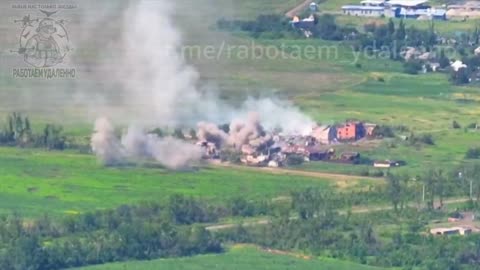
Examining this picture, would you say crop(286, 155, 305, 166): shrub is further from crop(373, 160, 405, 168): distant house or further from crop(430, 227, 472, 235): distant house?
crop(430, 227, 472, 235): distant house

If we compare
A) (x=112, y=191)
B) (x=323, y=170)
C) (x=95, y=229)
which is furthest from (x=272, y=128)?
(x=95, y=229)

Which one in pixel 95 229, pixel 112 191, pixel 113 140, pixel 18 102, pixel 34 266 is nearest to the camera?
pixel 34 266

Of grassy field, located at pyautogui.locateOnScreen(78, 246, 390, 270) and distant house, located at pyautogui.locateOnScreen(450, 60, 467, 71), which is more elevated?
distant house, located at pyautogui.locateOnScreen(450, 60, 467, 71)

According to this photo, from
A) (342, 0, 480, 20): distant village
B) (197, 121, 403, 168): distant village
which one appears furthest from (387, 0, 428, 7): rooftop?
(197, 121, 403, 168): distant village

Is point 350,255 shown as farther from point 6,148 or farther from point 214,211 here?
point 6,148

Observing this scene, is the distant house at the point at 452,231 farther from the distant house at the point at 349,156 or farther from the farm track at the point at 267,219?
the distant house at the point at 349,156
